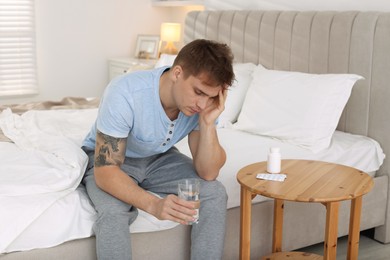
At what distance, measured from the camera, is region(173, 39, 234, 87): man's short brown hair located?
5.89ft

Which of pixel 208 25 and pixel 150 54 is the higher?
pixel 208 25

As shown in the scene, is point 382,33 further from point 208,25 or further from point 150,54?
point 150,54

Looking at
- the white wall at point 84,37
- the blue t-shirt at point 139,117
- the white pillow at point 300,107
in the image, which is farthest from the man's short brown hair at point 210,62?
the white wall at point 84,37

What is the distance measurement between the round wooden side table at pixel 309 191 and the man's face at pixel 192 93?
0.34m

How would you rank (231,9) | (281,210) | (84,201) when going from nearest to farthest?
1. (84,201)
2. (281,210)
3. (231,9)

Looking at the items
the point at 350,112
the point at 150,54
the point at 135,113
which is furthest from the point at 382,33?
the point at 150,54

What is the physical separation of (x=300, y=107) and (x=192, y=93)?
1.05m

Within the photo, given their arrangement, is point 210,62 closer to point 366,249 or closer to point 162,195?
point 162,195

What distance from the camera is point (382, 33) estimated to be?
2637mm

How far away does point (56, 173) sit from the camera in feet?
6.51

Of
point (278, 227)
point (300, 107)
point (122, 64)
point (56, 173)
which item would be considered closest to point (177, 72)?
point (56, 173)

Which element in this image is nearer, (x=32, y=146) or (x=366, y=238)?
(x=32, y=146)

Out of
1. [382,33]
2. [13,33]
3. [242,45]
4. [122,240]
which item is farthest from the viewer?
[13,33]

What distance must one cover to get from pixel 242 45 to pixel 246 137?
3.00 feet
